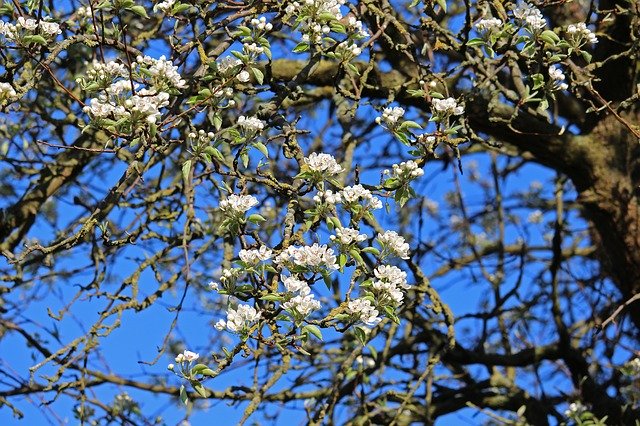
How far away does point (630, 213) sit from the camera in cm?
459

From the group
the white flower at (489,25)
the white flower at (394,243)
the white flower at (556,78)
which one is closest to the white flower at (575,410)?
the white flower at (556,78)

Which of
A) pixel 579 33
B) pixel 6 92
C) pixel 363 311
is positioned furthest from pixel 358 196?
pixel 579 33

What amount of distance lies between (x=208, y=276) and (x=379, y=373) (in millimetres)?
1195

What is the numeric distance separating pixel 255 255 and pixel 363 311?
0.32 m

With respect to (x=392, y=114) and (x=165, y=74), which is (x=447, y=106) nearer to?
(x=392, y=114)

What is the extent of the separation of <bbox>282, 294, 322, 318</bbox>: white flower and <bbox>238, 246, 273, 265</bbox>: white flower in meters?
0.15

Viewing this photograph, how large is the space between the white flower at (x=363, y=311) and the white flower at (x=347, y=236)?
16cm

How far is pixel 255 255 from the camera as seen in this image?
2467 mm

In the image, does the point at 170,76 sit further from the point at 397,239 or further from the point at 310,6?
the point at 397,239

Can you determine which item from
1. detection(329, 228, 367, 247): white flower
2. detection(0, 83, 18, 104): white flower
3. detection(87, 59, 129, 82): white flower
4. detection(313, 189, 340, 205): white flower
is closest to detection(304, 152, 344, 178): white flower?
detection(313, 189, 340, 205): white flower

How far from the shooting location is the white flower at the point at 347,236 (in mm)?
2471

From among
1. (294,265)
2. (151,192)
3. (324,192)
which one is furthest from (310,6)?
(151,192)

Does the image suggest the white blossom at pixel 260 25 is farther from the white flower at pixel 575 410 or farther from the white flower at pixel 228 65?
the white flower at pixel 575 410

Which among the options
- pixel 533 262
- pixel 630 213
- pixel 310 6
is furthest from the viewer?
pixel 533 262
